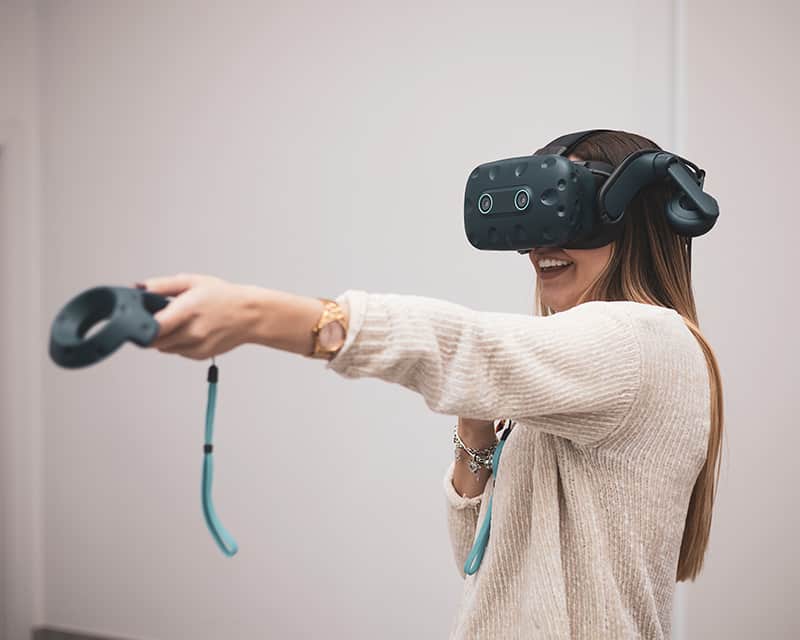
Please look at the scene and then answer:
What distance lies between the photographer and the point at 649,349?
87 cm

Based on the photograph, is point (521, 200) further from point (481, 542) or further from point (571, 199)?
point (481, 542)

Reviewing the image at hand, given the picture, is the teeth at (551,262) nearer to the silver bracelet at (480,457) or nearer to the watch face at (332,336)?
the silver bracelet at (480,457)

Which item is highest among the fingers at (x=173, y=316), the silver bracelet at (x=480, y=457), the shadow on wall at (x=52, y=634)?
the fingers at (x=173, y=316)

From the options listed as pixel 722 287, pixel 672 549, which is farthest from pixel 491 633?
pixel 722 287

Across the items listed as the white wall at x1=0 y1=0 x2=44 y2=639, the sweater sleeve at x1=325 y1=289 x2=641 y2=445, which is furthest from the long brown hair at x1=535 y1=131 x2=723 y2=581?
the white wall at x1=0 y1=0 x2=44 y2=639

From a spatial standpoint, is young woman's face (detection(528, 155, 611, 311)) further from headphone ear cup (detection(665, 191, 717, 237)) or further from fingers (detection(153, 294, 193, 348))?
fingers (detection(153, 294, 193, 348))

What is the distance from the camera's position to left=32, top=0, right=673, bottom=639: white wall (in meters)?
2.35

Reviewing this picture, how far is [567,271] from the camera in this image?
1.08 m

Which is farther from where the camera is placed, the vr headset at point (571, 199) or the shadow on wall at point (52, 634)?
the shadow on wall at point (52, 634)

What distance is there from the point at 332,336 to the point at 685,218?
0.49 meters

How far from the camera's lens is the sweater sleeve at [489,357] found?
702 millimetres

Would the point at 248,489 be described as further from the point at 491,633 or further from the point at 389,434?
the point at 491,633

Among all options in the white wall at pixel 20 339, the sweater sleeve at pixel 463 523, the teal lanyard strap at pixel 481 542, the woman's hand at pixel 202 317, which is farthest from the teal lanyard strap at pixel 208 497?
the white wall at pixel 20 339

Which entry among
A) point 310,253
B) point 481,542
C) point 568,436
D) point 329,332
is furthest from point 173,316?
point 310,253
